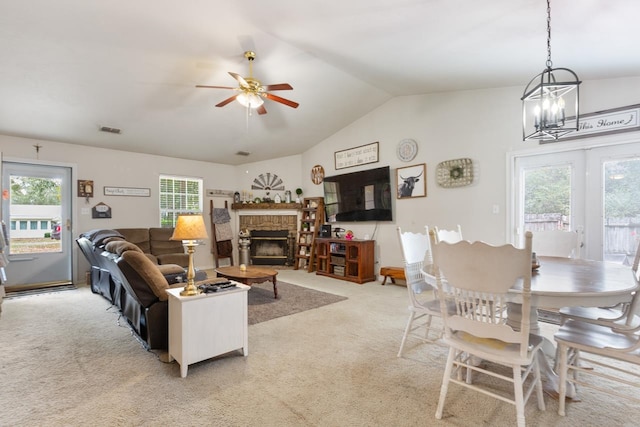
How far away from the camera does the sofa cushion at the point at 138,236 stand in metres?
5.63

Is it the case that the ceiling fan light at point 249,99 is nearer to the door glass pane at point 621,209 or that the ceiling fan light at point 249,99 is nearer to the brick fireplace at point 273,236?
the brick fireplace at point 273,236

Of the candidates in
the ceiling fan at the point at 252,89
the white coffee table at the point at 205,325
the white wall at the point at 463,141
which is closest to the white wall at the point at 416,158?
the white wall at the point at 463,141

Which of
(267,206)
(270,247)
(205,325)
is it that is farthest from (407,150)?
(205,325)

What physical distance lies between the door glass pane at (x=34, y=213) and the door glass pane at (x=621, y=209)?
26.5 feet

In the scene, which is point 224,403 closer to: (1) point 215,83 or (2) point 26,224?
(1) point 215,83

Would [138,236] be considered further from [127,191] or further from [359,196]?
[359,196]

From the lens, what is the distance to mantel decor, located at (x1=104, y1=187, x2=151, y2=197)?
5820 millimetres

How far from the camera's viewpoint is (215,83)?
419 centimetres

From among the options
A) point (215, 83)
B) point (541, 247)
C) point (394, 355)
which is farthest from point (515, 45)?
point (215, 83)

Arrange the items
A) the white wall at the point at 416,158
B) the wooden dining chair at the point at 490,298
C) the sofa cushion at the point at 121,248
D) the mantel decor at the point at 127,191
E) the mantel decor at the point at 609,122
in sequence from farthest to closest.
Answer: the mantel decor at the point at 127,191 < the white wall at the point at 416,158 < the mantel decor at the point at 609,122 < the sofa cushion at the point at 121,248 < the wooden dining chair at the point at 490,298

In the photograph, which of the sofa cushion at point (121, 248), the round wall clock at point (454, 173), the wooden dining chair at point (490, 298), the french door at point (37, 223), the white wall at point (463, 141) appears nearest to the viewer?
the wooden dining chair at point (490, 298)

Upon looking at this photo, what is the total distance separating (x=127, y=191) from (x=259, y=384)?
5.43 m

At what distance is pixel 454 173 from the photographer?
4.57 meters

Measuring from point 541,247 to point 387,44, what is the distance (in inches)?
100
